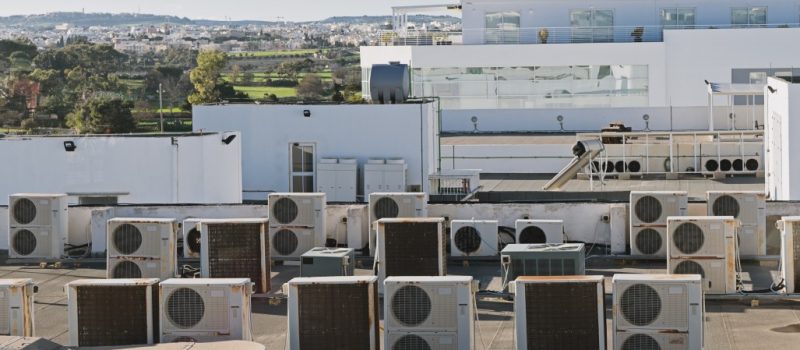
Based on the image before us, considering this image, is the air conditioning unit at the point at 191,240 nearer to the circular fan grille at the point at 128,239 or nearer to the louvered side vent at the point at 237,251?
the circular fan grille at the point at 128,239

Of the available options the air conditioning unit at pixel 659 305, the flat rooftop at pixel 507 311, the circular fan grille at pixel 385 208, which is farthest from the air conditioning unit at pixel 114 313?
the circular fan grille at pixel 385 208

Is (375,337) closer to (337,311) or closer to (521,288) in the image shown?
(337,311)

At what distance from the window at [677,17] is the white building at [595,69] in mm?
178

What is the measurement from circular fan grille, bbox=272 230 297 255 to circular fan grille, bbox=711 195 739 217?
6.27 m

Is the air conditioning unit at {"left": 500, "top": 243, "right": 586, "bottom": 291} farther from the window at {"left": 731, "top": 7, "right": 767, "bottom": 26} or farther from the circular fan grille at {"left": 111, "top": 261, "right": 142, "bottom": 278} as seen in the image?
the window at {"left": 731, "top": 7, "right": 767, "bottom": 26}

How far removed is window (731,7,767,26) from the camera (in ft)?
211

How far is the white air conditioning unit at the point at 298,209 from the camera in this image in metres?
24.7

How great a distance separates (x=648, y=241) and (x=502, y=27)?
135ft

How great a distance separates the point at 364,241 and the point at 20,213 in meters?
5.37

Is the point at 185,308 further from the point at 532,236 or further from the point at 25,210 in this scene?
the point at 25,210

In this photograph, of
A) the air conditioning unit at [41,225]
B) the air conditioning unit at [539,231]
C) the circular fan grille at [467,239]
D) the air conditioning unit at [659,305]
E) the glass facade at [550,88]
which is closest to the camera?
the air conditioning unit at [659,305]

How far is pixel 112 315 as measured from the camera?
1616 centimetres

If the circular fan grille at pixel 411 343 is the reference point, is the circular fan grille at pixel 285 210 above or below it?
above

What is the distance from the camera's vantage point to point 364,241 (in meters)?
25.5
